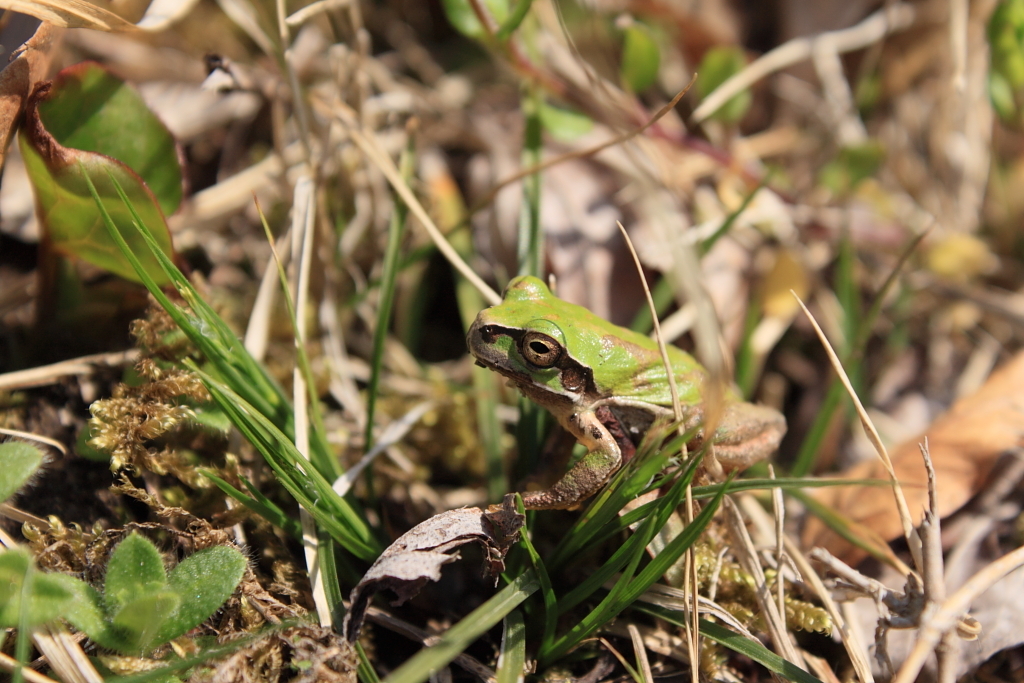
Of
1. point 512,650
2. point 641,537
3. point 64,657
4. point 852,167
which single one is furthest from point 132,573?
point 852,167

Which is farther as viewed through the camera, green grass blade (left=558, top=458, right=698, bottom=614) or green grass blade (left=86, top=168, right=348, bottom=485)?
green grass blade (left=86, top=168, right=348, bottom=485)

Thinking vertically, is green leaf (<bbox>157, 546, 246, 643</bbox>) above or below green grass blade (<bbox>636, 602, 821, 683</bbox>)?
above

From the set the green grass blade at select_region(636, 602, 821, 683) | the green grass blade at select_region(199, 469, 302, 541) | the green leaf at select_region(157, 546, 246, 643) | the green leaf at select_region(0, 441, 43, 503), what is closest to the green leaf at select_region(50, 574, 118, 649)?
the green leaf at select_region(157, 546, 246, 643)

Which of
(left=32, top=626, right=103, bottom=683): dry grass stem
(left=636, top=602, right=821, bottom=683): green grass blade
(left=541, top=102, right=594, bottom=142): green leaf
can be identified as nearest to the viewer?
(left=32, top=626, right=103, bottom=683): dry grass stem

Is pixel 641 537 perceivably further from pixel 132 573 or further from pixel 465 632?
pixel 132 573

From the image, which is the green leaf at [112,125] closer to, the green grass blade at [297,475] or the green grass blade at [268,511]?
the green grass blade at [297,475]

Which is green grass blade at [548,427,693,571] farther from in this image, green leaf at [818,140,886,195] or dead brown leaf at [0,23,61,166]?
green leaf at [818,140,886,195]

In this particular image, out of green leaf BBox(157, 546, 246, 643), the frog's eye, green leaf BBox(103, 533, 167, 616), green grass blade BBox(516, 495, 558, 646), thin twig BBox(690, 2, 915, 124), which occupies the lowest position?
green grass blade BBox(516, 495, 558, 646)
